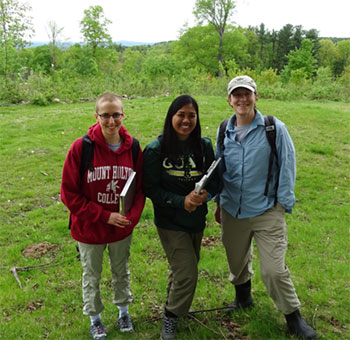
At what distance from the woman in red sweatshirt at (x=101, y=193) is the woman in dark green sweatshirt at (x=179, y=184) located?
0.22 meters

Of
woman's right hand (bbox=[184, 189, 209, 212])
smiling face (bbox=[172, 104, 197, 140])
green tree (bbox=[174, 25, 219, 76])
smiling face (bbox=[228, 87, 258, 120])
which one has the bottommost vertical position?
woman's right hand (bbox=[184, 189, 209, 212])

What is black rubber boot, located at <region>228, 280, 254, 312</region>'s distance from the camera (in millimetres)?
3748

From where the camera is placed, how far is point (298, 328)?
3.21 metres

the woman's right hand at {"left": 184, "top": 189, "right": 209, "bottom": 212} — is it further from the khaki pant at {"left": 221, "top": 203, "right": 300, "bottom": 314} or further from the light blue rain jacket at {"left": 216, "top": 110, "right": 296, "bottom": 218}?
the khaki pant at {"left": 221, "top": 203, "right": 300, "bottom": 314}

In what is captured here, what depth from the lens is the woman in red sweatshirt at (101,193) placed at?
2.95 meters

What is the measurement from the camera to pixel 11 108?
51.4ft

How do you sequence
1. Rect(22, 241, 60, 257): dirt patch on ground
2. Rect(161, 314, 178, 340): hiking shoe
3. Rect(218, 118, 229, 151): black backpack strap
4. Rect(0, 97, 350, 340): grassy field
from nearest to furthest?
Rect(161, 314, 178, 340): hiking shoe, Rect(218, 118, 229, 151): black backpack strap, Rect(0, 97, 350, 340): grassy field, Rect(22, 241, 60, 257): dirt patch on ground

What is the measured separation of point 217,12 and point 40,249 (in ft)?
159

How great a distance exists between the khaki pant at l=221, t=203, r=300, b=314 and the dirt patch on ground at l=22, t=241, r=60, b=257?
114 inches

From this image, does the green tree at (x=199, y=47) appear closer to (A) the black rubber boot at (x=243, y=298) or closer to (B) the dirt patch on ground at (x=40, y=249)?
(B) the dirt patch on ground at (x=40, y=249)

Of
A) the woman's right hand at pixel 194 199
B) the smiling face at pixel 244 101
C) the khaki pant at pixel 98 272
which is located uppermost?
the smiling face at pixel 244 101

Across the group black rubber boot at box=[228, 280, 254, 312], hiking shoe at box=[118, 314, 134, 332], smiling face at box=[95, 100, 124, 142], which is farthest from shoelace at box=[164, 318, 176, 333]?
smiling face at box=[95, 100, 124, 142]

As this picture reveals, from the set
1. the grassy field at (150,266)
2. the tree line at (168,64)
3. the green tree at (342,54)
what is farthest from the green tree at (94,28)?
the green tree at (342,54)

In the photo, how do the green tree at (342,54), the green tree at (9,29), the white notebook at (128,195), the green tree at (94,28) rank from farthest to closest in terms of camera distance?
the green tree at (342,54) → the green tree at (94,28) → the green tree at (9,29) → the white notebook at (128,195)
